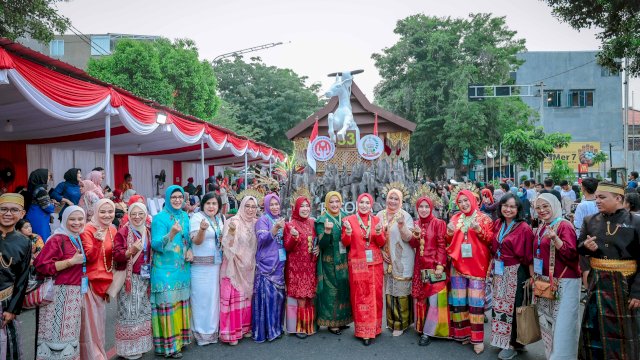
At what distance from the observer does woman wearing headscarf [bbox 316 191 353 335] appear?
5.13 m

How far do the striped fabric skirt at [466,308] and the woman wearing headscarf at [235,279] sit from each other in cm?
209

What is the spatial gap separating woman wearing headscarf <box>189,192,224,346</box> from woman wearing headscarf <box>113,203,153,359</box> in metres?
0.49

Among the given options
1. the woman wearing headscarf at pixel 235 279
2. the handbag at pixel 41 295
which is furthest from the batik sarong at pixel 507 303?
the handbag at pixel 41 295

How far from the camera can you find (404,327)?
17.0ft

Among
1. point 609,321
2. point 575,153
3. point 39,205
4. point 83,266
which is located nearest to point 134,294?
point 83,266

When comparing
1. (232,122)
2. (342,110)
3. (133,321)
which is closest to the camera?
(133,321)

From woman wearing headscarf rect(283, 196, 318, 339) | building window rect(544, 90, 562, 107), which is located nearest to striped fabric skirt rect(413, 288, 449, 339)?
woman wearing headscarf rect(283, 196, 318, 339)

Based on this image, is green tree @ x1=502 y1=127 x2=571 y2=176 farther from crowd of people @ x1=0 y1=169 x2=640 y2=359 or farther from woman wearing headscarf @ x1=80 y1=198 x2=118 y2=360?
woman wearing headscarf @ x1=80 y1=198 x2=118 y2=360

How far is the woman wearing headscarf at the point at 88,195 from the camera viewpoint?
6.96m

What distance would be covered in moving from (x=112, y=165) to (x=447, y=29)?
18.2 m

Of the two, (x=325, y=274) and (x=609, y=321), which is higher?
(x=325, y=274)

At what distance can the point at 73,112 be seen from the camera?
5.82 m

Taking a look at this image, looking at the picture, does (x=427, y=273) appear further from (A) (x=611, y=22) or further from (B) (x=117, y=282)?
(A) (x=611, y=22)

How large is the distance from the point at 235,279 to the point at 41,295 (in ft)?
5.98
